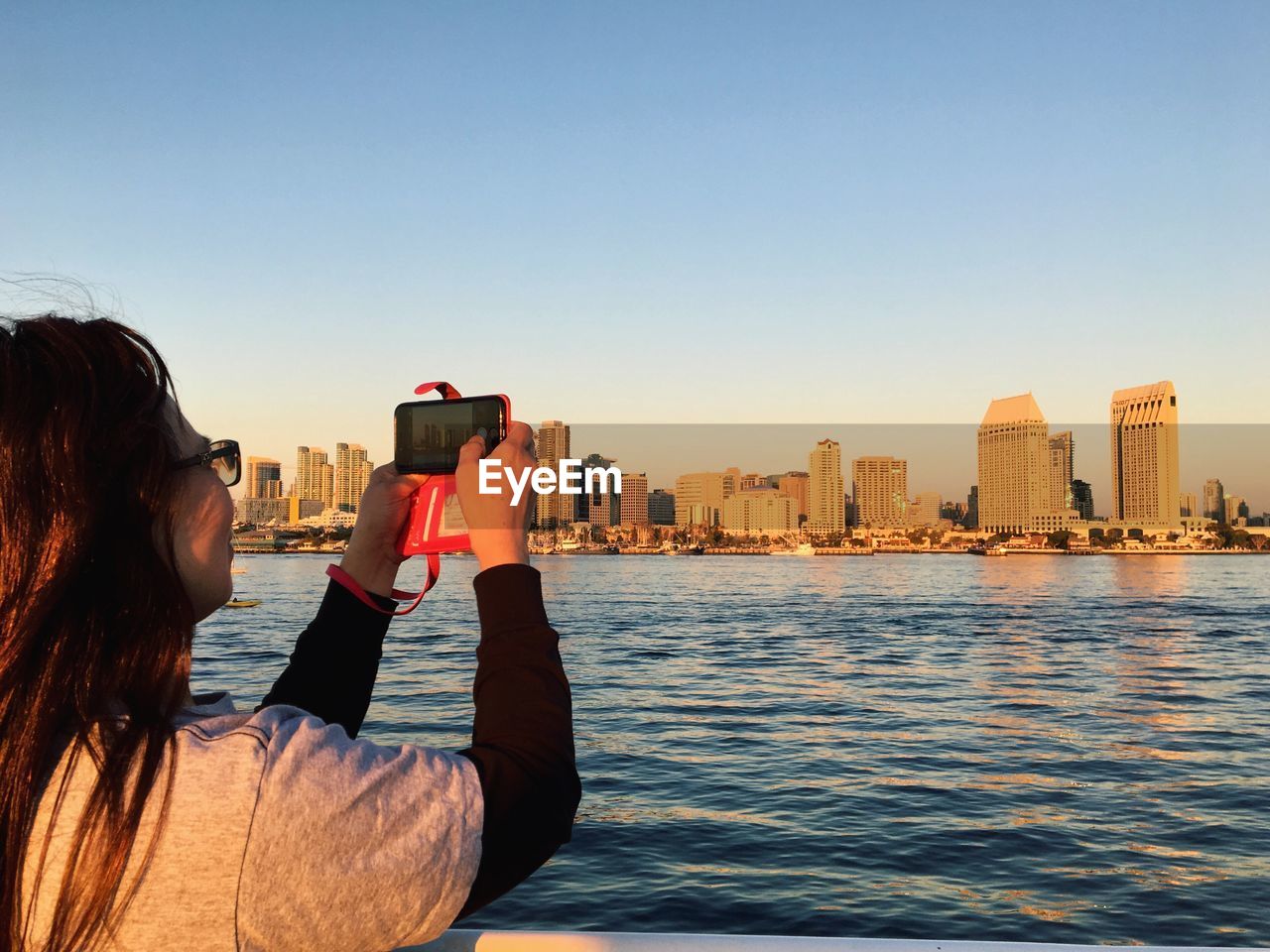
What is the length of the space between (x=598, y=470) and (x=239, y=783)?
902mm

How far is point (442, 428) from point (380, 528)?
0.18 metres

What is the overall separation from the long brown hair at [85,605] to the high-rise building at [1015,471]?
175m

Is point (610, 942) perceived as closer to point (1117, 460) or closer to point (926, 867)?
point (926, 867)

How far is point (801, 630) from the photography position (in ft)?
108

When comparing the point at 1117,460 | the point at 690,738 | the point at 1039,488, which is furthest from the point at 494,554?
the point at 1117,460

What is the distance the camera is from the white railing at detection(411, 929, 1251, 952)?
156cm

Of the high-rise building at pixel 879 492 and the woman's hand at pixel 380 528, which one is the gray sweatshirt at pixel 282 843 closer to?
the woman's hand at pixel 380 528

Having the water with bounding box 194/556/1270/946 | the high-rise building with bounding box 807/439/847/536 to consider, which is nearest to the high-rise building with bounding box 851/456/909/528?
the high-rise building with bounding box 807/439/847/536

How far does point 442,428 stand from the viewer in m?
1.47

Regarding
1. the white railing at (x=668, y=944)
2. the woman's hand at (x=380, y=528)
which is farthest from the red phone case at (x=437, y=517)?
the white railing at (x=668, y=944)

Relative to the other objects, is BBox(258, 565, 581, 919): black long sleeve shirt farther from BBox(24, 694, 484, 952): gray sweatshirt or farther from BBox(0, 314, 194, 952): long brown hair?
BBox(0, 314, 194, 952): long brown hair

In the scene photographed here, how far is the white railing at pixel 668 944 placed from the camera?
156 centimetres

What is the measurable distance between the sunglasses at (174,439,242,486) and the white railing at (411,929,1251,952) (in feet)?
2.61

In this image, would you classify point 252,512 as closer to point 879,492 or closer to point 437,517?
point 437,517
